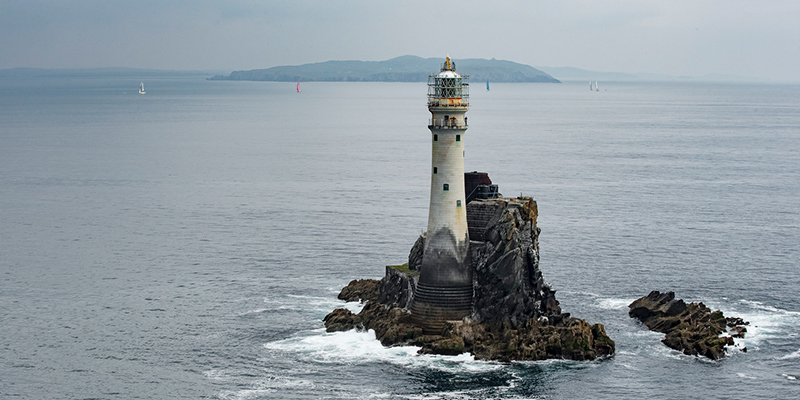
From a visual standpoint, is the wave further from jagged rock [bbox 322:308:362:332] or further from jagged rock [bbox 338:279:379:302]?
jagged rock [bbox 322:308:362:332]

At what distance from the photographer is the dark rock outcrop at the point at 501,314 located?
60.8 metres

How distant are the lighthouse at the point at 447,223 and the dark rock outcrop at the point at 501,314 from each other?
82 centimetres

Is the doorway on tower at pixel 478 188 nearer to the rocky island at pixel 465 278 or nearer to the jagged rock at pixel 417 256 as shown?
the rocky island at pixel 465 278

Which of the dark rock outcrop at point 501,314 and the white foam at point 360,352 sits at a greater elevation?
the dark rock outcrop at point 501,314

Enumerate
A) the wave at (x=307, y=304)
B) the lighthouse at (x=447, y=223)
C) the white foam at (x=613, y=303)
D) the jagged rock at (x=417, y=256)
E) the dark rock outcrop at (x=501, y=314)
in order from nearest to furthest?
1. the dark rock outcrop at (x=501, y=314)
2. the lighthouse at (x=447, y=223)
3. the jagged rock at (x=417, y=256)
4. the wave at (x=307, y=304)
5. the white foam at (x=613, y=303)

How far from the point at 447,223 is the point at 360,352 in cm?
1052

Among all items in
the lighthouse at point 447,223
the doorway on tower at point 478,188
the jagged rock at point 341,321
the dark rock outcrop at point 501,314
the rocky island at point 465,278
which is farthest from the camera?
the doorway on tower at point 478,188

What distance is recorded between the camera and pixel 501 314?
206 feet

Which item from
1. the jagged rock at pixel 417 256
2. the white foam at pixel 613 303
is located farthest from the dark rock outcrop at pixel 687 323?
the jagged rock at pixel 417 256

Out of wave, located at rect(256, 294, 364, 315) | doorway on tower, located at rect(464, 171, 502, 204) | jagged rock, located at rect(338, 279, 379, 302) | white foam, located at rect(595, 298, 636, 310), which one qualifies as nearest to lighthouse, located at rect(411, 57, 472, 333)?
doorway on tower, located at rect(464, 171, 502, 204)

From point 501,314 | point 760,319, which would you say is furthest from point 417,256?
point 760,319

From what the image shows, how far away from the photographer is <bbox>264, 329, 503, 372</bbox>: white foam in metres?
59.2

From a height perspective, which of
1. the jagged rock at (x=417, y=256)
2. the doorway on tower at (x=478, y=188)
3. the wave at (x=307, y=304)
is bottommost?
the wave at (x=307, y=304)

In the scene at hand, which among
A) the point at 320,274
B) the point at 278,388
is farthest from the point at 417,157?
the point at 278,388
